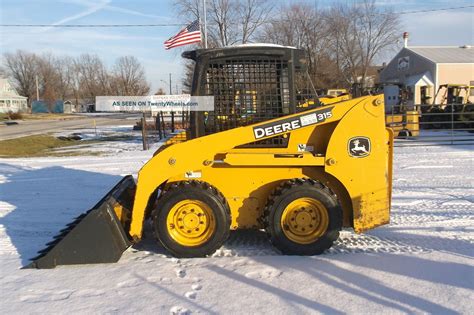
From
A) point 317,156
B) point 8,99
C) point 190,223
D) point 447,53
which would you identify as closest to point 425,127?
point 317,156

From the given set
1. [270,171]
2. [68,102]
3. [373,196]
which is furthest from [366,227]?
[68,102]

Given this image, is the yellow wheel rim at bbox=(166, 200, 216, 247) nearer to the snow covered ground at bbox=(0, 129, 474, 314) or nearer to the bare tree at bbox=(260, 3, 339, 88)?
the snow covered ground at bbox=(0, 129, 474, 314)

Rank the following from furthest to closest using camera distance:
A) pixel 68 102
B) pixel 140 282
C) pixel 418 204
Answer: pixel 68 102
pixel 418 204
pixel 140 282

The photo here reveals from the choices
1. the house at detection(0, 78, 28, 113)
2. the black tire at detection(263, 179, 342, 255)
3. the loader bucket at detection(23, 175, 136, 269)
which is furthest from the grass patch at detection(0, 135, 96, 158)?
the house at detection(0, 78, 28, 113)

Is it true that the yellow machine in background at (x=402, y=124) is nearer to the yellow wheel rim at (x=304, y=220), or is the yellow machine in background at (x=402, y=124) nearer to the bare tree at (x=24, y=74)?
the yellow wheel rim at (x=304, y=220)

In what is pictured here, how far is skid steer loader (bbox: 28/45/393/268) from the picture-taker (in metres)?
4.78

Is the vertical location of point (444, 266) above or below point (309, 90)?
below

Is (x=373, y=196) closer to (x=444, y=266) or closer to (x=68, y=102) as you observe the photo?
(x=444, y=266)

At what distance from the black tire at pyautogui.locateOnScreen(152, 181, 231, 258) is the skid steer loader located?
0.4 inches

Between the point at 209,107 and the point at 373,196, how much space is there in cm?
217

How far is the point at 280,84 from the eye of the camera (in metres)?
5.03

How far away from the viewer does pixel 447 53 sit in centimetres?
3750

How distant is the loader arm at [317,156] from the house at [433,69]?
28945mm

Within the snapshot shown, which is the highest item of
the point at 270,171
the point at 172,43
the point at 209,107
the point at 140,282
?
the point at 172,43
